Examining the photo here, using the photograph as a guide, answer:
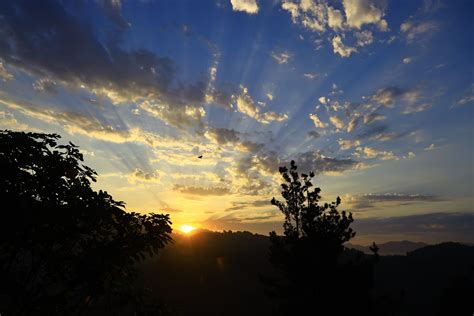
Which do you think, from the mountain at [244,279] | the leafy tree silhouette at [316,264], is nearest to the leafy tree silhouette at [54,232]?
the leafy tree silhouette at [316,264]

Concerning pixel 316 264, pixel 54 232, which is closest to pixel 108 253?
pixel 54 232

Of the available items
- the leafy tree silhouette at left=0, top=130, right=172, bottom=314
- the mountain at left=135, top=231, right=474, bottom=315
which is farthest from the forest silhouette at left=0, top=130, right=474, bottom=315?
the mountain at left=135, top=231, right=474, bottom=315

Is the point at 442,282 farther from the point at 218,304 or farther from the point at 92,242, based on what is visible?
the point at 92,242

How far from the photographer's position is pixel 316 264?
20.3 metres

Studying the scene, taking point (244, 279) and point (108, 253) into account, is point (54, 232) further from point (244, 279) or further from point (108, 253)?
point (244, 279)

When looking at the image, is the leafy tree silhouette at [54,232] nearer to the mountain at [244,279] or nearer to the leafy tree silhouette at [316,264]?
the leafy tree silhouette at [316,264]

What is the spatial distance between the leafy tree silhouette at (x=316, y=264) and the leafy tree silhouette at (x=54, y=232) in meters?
15.5

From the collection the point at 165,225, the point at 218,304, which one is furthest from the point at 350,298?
the point at 218,304

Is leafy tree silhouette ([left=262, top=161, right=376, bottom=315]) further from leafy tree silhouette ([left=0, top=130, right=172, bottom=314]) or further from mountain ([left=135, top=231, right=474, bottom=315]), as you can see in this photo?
leafy tree silhouette ([left=0, top=130, right=172, bottom=314])

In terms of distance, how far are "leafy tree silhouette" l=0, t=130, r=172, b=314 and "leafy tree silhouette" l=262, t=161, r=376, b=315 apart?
50.8ft

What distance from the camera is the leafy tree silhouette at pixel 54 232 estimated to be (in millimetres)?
5199

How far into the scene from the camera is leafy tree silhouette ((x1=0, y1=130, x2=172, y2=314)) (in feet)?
17.1

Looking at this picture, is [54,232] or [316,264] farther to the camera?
[316,264]

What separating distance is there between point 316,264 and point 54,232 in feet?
57.6
